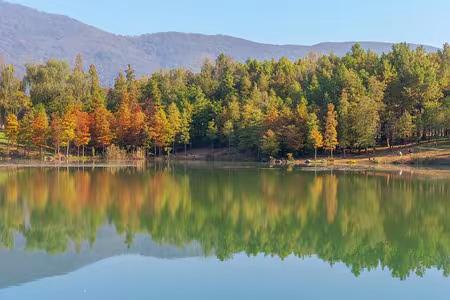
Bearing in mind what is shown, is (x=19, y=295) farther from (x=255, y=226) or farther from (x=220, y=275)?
(x=255, y=226)

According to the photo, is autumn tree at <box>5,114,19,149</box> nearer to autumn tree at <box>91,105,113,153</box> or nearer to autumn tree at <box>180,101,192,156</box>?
autumn tree at <box>91,105,113,153</box>

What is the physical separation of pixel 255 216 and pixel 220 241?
5674mm

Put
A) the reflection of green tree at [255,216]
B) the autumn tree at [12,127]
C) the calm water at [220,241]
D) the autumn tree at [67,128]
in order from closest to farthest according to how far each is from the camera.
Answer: the calm water at [220,241], the reflection of green tree at [255,216], the autumn tree at [12,127], the autumn tree at [67,128]

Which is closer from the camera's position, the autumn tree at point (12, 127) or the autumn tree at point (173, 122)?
the autumn tree at point (12, 127)

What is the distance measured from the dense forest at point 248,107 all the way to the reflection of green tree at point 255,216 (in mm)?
26546

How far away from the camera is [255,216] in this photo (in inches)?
1009

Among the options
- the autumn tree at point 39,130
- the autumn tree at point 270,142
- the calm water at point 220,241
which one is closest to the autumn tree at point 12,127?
the autumn tree at point 39,130

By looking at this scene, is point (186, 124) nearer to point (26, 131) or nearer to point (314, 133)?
point (26, 131)

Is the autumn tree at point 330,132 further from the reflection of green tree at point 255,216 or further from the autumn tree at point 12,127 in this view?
the autumn tree at point 12,127

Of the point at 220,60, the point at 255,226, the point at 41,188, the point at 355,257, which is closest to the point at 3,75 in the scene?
the point at 220,60

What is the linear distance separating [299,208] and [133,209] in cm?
816

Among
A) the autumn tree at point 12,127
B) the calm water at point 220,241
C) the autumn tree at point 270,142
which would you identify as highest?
the autumn tree at point 12,127

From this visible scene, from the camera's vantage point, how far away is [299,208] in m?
28.0

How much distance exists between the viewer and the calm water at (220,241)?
14.3m
